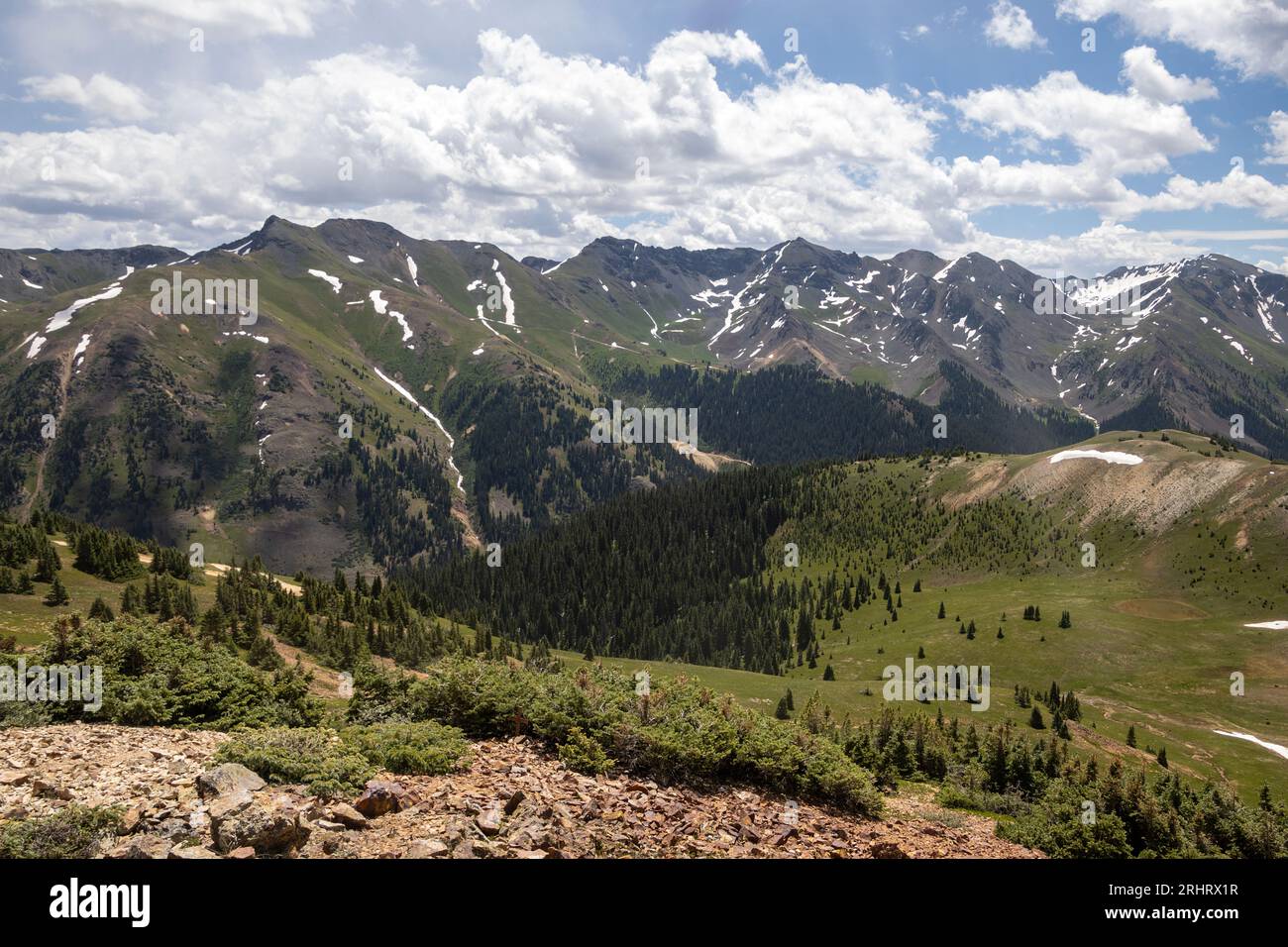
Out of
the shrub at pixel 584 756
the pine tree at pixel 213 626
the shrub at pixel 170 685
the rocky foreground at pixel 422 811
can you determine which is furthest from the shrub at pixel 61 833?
the pine tree at pixel 213 626

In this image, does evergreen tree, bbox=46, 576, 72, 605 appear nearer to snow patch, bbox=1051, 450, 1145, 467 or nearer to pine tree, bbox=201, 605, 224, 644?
pine tree, bbox=201, 605, 224, 644

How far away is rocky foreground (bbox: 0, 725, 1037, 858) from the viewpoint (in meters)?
15.5

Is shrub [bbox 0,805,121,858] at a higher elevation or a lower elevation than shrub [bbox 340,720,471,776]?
higher

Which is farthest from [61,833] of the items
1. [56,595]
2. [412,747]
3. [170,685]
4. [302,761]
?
[56,595]

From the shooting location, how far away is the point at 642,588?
617 ft

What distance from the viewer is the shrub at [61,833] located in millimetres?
14227

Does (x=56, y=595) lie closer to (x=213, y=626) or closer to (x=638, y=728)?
(x=213, y=626)

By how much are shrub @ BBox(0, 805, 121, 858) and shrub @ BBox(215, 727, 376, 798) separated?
3814 mm

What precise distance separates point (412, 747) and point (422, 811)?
3985mm

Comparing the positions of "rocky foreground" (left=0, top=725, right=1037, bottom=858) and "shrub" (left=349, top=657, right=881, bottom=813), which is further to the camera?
"shrub" (left=349, top=657, right=881, bottom=813)

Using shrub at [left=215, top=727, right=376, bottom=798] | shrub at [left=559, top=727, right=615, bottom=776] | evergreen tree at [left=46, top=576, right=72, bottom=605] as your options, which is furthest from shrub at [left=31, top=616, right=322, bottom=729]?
evergreen tree at [left=46, top=576, right=72, bottom=605]

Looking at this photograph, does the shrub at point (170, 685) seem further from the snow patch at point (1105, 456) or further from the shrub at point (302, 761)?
the snow patch at point (1105, 456)
